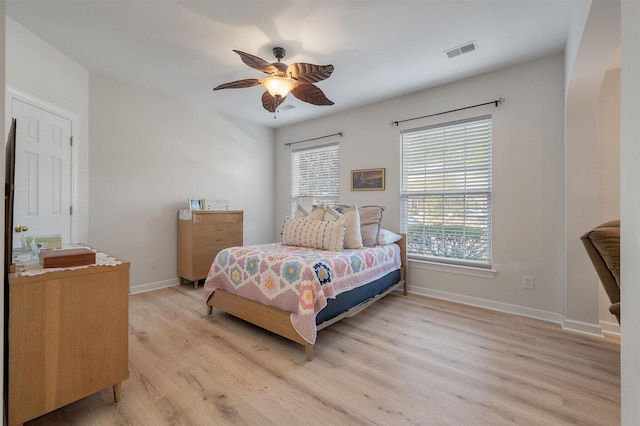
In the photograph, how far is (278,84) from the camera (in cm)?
241

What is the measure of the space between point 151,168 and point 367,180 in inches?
116

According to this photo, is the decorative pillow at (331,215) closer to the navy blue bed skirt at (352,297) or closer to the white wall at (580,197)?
the navy blue bed skirt at (352,297)

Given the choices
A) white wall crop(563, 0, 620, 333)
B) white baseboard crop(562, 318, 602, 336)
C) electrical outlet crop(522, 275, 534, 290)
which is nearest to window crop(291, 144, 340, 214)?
electrical outlet crop(522, 275, 534, 290)

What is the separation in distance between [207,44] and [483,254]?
361cm

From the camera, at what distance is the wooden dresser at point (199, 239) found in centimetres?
377

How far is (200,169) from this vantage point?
4.22 metres

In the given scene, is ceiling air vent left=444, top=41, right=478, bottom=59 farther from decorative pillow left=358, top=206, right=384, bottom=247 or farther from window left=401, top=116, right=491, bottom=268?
decorative pillow left=358, top=206, right=384, bottom=247

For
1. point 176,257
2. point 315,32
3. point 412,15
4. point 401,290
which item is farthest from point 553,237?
point 176,257

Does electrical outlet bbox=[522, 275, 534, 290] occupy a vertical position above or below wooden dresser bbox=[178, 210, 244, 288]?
below

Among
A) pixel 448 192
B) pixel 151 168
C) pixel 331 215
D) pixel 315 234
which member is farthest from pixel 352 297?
pixel 151 168

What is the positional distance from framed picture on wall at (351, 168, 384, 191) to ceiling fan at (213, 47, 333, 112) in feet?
5.19

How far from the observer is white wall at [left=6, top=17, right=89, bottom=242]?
7.77 ft

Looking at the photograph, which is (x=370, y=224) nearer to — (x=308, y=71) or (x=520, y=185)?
(x=520, y=185)

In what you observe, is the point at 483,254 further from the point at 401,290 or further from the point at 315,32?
the point at 315,32
